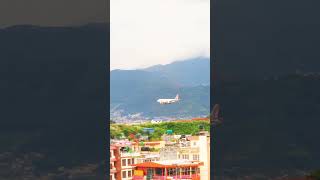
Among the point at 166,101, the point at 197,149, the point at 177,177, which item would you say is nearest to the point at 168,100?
the point at 166,101

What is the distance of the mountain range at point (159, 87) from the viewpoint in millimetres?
24578

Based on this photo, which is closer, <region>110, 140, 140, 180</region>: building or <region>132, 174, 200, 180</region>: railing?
<region>110, 140, 140, 180</region>: building

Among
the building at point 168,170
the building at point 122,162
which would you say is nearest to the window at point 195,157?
the building at point 168,170

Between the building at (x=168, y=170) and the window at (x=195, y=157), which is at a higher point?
the window at (x=195, y=157)

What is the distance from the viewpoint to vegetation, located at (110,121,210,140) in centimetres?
2542

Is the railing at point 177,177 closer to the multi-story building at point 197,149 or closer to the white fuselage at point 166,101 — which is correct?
the multi-story building at point 197,149

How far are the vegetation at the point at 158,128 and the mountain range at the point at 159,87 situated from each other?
529 mm

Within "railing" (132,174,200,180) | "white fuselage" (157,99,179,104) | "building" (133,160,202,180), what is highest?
"white fuselage" (157,99,179,104)

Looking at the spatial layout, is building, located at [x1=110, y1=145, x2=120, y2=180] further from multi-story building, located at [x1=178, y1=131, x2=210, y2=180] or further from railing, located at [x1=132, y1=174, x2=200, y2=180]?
multi-story building, located at [x1=178, y1=131, x2=210, y2=180]

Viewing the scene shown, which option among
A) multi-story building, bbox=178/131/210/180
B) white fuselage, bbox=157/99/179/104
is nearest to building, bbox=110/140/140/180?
multi-story building, bbox=178/131/210/180

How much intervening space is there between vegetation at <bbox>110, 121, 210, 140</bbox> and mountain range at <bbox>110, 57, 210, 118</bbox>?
1.73 ft

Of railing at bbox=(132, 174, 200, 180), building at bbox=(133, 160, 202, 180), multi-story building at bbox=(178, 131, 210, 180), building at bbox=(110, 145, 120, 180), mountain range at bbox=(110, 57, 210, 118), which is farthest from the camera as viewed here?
mountain range at bbox=(110, 57, 210, 118)
